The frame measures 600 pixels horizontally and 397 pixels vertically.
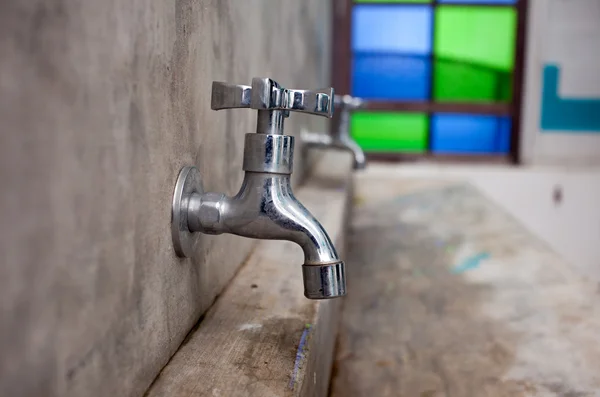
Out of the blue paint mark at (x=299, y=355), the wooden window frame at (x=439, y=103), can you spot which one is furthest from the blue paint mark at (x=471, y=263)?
the wooden window frame at (x=439, y=103)

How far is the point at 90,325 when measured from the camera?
13.3 inches

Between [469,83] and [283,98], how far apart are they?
229 cm

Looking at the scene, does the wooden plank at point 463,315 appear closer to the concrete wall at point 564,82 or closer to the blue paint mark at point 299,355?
the blue paint mark at point 299,355

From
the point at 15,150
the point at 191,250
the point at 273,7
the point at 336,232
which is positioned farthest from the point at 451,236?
the point at 15,150

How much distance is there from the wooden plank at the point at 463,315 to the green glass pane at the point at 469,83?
122cm

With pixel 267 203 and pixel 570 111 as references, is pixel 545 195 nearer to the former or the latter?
pixel 570 111

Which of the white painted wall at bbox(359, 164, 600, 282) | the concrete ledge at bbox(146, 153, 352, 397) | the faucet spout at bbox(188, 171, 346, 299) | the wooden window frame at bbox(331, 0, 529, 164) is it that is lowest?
the white painted wall at bbox(359, 164, 600, 282)

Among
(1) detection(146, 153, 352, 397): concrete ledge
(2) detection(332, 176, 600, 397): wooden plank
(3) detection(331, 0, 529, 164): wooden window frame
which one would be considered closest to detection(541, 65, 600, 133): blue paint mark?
(3) detection(331, 0, 529, 164): wooden window frame

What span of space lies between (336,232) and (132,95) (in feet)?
1.80

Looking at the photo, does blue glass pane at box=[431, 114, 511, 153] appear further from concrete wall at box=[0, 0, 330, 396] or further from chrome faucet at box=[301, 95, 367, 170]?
concrete wall at box=[0, 0, 330, 396]

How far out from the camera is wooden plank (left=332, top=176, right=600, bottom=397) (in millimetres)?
716

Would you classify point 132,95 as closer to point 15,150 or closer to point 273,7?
point 15,150

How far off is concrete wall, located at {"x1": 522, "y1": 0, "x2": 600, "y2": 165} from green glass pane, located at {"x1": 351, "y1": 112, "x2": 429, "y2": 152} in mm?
440

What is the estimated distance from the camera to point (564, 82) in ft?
8.54
